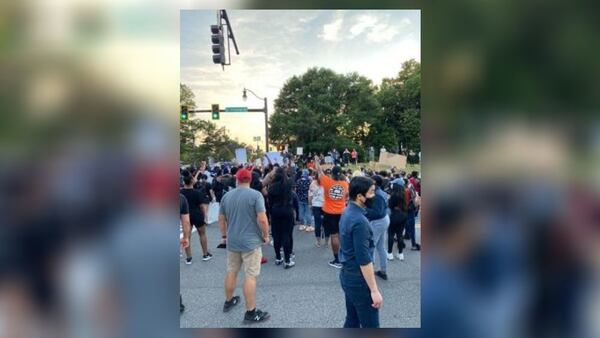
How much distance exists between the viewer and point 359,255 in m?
2.12

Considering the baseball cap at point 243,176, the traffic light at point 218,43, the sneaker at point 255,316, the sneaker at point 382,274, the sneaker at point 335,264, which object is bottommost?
the sneaker at point 255,316

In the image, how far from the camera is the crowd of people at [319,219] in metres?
2.21

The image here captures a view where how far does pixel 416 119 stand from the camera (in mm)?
2408

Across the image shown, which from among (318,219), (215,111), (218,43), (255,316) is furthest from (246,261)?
(218,43)

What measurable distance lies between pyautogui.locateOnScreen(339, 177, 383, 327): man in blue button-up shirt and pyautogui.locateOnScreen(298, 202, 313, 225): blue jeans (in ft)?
7.58

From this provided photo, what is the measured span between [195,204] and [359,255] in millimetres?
2123

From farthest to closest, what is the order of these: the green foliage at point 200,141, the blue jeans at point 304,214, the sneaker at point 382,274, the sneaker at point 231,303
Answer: the blue jeans at point 304,214
the sneaker at point 382,274
the sneaker at point 231,303
the green foliage at point 200,141

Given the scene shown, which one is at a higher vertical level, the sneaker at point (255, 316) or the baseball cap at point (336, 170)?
the baseball cap at point (336, 170)

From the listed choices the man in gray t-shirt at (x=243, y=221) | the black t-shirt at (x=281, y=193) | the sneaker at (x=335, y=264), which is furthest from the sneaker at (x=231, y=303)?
the black t-shirt at (x=281, y=193)

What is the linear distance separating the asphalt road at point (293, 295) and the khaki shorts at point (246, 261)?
19 centimetres

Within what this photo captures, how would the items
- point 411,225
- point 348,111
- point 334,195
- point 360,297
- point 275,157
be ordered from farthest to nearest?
1. point 411,225
2. point 334,195
3. point 275,157
4. point 348,111
5. point 360,297

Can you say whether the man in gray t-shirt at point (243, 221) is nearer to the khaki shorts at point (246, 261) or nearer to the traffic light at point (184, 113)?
the khaki shorts at point (246, 261)

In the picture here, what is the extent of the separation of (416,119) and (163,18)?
216cm

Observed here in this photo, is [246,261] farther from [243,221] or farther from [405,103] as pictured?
[405,103]
